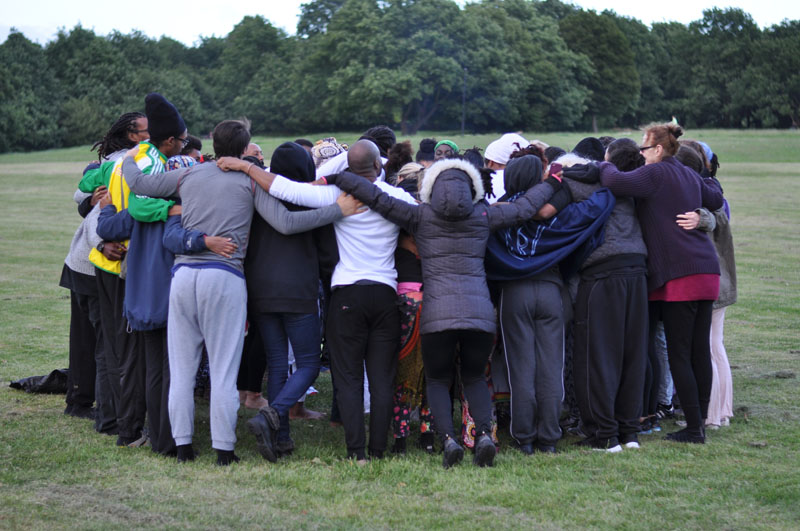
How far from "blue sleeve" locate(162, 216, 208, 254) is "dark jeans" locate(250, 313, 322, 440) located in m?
0.65

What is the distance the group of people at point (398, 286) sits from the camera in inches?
212

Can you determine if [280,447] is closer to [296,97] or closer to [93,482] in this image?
[93,482]

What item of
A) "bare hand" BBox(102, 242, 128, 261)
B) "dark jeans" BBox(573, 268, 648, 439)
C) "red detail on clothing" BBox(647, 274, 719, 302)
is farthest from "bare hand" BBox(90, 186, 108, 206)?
"red detail on clothing" BBox(647, 274, 719, 302)

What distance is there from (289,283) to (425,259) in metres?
0.86

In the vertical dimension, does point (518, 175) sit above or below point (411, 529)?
above

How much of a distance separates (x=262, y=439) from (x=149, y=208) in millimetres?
1608

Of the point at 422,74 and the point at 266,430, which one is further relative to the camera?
the point at 422,74

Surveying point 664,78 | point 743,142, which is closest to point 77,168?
point 743,142

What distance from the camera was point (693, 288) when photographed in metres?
5.89

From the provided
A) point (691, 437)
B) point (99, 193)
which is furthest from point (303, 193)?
point (691, 437)

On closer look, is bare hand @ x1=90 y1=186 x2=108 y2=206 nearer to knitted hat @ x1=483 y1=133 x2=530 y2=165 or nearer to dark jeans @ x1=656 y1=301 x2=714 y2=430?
knitted hat @ x1=483 y1=133 x2=530 y2=165

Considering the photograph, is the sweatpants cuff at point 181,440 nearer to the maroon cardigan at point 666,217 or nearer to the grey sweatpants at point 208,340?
the grey sweatpants at point 208,340

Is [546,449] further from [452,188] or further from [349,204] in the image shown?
[349,204]

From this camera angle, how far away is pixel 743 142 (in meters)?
48.5
